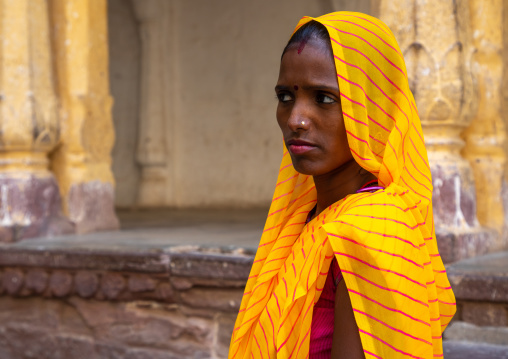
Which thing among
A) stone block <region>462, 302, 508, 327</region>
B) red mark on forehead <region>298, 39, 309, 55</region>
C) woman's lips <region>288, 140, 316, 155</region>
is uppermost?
red mark on forehead <region>298, 39, 309, 55</region>

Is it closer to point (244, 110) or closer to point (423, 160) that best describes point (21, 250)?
point (423, 160)

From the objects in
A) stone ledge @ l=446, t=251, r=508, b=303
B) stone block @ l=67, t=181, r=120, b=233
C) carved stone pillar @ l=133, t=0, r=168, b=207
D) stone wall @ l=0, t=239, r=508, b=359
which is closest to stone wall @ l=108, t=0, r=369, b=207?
carved stone pillar @ l=133, t=0, r=168, b=207

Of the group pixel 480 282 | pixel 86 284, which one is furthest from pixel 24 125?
pixel 480 282

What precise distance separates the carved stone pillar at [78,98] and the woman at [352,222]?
3.00 metres

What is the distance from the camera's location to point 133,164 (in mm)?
7645

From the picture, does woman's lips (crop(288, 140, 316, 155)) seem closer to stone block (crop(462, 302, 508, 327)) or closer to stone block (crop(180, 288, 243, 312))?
stone block (crop(462, 302, 508, 327))

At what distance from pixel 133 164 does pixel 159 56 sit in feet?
4.40

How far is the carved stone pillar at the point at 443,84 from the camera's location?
9.61 ft

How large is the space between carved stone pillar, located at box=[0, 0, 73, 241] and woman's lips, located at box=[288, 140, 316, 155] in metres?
2.94

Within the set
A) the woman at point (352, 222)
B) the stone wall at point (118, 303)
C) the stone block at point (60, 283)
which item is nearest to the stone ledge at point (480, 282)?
the stone wall at point (118, 303)

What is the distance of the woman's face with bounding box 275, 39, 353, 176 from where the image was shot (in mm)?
1171

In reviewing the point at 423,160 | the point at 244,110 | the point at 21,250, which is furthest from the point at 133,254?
the point at 244,110

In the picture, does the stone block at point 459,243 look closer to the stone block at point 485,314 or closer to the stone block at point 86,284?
the stone block at point 485,314

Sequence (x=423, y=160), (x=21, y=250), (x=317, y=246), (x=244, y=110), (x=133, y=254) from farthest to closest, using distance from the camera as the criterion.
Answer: (x=244, y=110)
(x=21, y=250)
(x=133, y=254)
(x=423, y=160)
(x=317, y=246)
